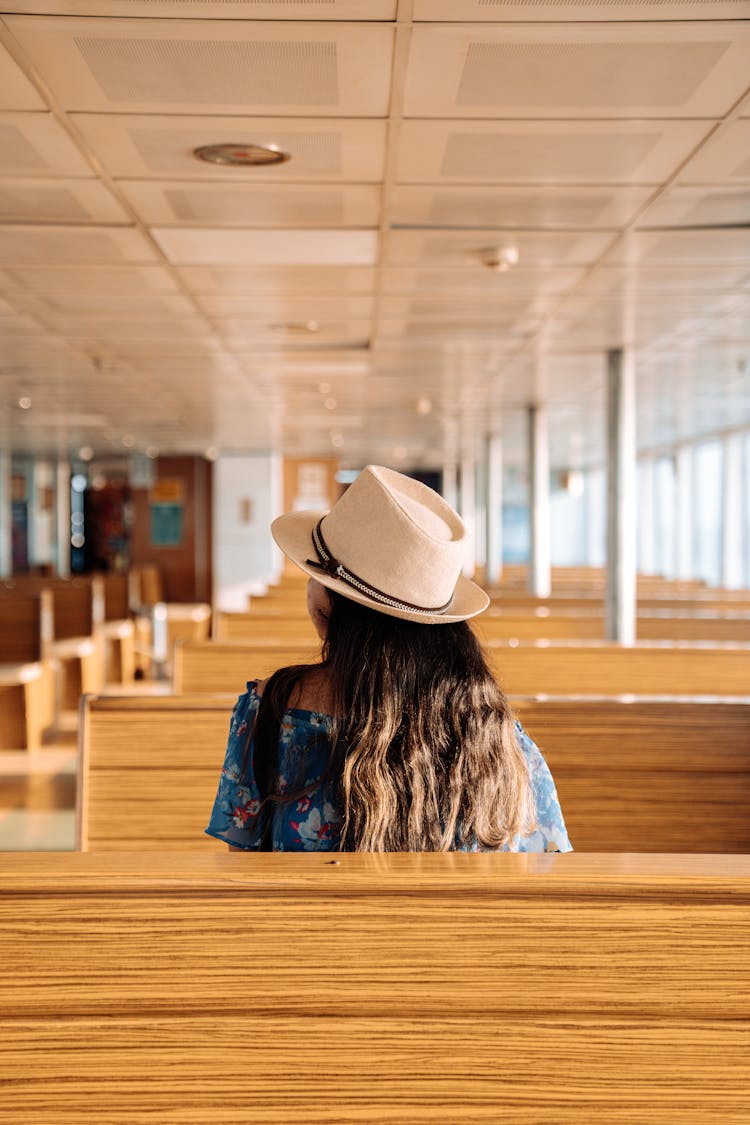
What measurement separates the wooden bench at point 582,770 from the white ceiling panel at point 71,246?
175 centimetres

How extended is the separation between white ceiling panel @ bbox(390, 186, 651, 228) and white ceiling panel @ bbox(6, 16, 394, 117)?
0.78 meters

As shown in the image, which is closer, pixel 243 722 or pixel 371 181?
pixel 243 722

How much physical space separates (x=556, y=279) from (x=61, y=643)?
18.5 ft

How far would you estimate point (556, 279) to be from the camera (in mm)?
4793

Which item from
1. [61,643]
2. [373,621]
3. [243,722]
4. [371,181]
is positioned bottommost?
[61,643]

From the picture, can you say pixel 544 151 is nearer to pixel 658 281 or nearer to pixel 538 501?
pixel 658 281

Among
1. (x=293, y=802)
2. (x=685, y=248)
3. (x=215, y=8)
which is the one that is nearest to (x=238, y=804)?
(x=293, y=802)

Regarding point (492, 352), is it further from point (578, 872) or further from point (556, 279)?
point (578, 872)

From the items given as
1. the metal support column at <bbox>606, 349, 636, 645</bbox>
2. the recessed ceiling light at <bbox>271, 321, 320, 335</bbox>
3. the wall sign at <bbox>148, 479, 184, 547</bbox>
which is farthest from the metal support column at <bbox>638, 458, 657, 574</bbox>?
the recessed ceiling light at <bbox>271, 321, 320, 335</bbox>

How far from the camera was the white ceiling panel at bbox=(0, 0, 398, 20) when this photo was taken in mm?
2188

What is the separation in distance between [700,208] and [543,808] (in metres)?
2.56

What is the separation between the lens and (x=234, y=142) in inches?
119

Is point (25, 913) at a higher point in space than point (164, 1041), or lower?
higher

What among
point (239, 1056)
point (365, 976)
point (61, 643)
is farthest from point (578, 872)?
point (61, 643)
